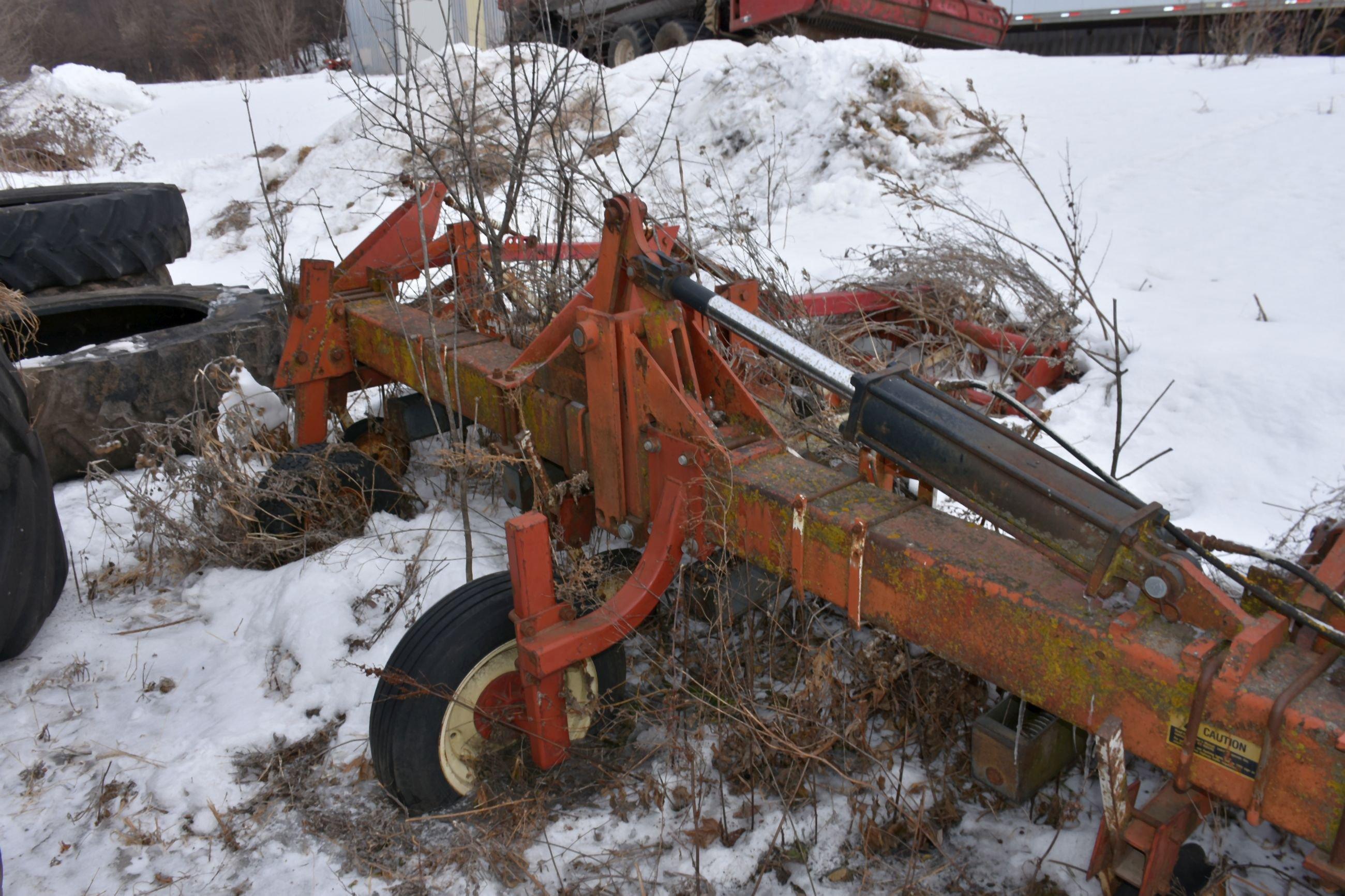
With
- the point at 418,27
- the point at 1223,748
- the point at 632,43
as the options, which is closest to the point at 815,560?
the point at 1223,748

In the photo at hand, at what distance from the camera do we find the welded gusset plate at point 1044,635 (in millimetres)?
1475

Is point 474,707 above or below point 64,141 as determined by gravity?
below

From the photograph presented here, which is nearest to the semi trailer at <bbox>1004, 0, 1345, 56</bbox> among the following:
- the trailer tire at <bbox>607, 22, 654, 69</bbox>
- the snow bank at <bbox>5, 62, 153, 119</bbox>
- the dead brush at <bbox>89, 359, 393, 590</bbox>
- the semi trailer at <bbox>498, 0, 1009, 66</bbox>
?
the semi trailer at <bbox>498, 0, 1009, 66</bbox>

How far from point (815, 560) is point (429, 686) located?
3.47 ft

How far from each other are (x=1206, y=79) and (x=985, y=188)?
3302mm

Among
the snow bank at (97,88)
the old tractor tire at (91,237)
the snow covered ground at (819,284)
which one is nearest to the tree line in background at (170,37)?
the snow bank at (97,88)

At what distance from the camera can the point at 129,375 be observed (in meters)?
4.32

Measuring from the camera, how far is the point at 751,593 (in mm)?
2912

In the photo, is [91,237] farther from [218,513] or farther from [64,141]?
[64,141]

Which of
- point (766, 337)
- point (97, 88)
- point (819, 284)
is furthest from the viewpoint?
point (97, 88)

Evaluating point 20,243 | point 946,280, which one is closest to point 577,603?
point 946,280

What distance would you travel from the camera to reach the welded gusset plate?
147cm

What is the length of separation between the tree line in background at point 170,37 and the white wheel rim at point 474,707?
2308cm

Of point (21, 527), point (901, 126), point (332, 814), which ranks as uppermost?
point (901, 126)
